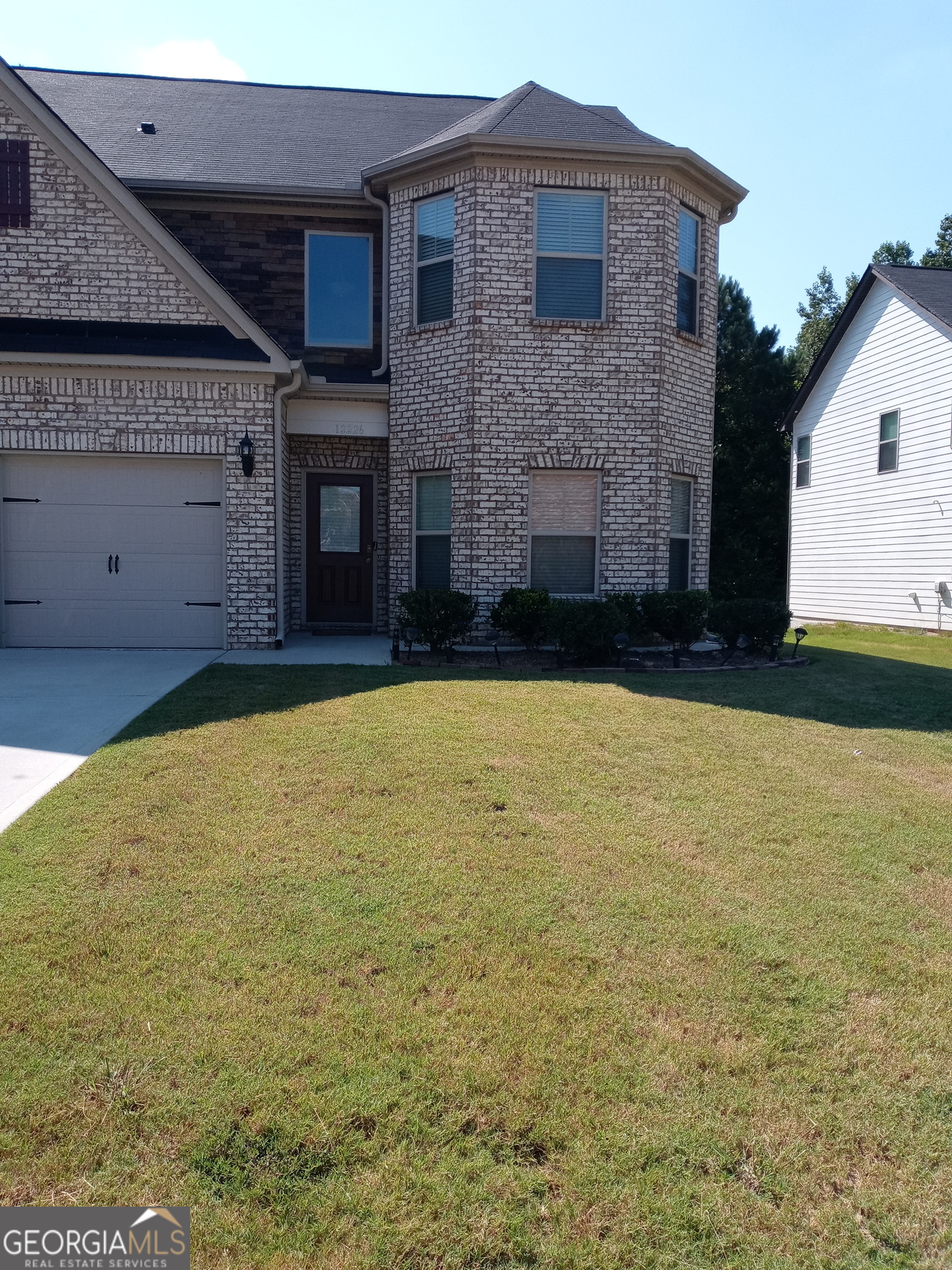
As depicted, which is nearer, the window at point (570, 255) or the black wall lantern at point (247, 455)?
the black wall lantern at point (247, 455)

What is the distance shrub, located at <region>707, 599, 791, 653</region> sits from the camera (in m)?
10.5

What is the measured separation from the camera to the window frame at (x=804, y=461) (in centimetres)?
2181

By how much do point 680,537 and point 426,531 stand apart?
3491mm

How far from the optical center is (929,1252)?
2094 millimetres

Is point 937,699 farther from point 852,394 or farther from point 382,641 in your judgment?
point 852,394

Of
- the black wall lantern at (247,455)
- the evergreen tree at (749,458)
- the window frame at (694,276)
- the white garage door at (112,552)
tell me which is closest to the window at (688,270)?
the window frame at (694,276)

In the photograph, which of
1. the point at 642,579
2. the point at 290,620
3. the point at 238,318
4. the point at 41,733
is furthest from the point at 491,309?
the point at 41,733

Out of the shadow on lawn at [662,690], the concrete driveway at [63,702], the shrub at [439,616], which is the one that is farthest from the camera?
the shrub at [439,616]

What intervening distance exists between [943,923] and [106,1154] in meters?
3.23

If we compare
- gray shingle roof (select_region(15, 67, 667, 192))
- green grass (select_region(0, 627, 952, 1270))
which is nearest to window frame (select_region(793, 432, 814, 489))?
gray shingle roof (select_region(15, 67, 667, 192))

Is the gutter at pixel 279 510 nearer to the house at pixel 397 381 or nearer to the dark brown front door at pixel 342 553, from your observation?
the house at pixel 397 381

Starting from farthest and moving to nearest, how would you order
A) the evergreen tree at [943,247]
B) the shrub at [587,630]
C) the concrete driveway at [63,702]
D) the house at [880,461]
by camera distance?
the evergreen tree at [943,247] → the house at [880,461] → the shrub at [587,630] → the concrete driveway at [63,702]

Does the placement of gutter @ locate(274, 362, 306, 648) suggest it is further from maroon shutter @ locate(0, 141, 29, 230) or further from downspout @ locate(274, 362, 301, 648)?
maroon shutter @ locate(0, 141, 29, 230)
